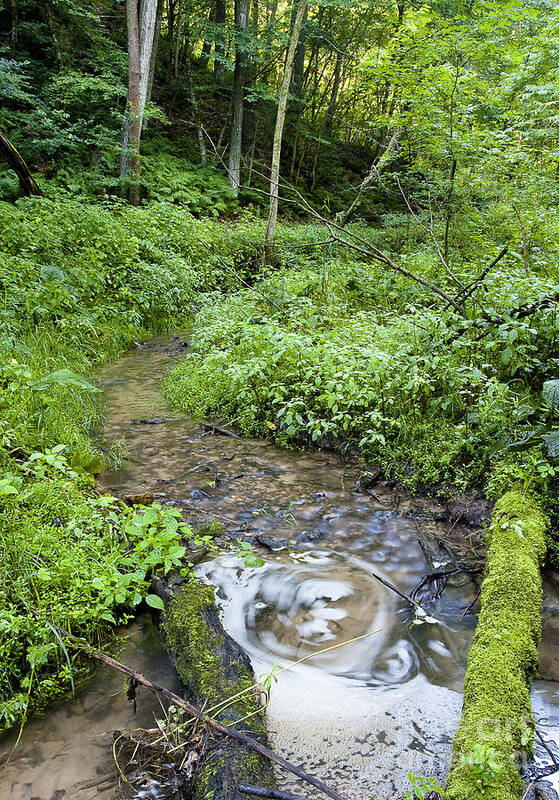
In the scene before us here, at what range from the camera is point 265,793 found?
178 centimetres

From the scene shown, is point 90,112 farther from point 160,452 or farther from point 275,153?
point 160,452

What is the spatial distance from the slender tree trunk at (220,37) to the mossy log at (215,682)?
17934 mm

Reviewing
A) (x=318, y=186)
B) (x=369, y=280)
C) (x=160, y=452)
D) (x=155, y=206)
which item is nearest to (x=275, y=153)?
(x=369, y=280)

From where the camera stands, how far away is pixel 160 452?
17.1 feet

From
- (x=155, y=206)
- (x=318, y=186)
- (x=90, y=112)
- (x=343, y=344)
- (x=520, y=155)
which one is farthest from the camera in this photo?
(x=318, y=186)

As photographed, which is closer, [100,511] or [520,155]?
[100,511]

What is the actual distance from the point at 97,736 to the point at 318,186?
74.4 ft

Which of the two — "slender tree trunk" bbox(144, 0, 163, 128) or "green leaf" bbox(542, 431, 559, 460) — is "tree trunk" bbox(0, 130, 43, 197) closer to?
"slender tree trunk" bbox(144, 0, 163, 128)

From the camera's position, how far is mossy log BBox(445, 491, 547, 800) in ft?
5.67

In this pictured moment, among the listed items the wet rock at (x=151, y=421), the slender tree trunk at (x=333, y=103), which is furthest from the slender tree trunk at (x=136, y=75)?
the slender tree trunk at (x=333, y=103)

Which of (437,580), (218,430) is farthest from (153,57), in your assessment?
(437,580)

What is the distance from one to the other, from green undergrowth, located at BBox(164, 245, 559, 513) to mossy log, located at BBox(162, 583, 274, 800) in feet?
7.61

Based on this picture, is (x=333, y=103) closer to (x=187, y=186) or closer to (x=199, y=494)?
(x=187, y=186)

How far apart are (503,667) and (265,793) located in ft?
3.78
